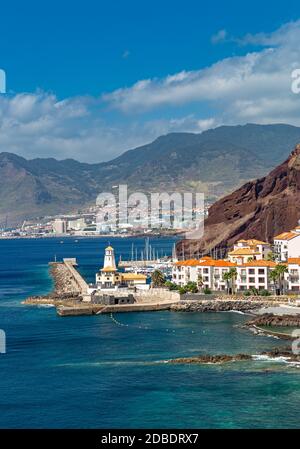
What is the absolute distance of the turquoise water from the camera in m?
34.8

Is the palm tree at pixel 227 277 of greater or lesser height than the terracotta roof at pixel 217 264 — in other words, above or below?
below

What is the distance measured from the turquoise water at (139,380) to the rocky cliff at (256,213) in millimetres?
61126

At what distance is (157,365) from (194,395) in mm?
7304

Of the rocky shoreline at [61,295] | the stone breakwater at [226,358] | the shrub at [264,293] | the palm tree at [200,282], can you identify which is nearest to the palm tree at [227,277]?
the palm tree at [200,282]

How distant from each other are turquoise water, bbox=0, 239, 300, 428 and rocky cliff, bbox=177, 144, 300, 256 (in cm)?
6113

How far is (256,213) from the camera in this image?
13000 centimetres

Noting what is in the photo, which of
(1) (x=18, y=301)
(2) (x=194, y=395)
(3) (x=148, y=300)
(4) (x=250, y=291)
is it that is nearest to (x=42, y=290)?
(1) (x=18, y=301)

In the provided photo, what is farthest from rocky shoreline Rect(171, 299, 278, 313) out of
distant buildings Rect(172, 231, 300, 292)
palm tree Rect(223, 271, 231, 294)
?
distant buildings Rect(172, 231, 300, 292)

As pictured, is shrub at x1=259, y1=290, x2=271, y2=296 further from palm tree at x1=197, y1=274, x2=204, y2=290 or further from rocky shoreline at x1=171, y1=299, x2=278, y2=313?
palm tree at x1=197, y1=274, x2=204, y2=290

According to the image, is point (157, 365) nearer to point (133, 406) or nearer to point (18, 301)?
point (133, 406)

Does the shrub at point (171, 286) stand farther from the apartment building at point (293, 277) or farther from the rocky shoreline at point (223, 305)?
the apartment building at point (293, 277)

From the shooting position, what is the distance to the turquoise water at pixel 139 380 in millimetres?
34844

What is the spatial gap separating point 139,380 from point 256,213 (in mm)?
91190

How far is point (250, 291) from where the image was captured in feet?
255
